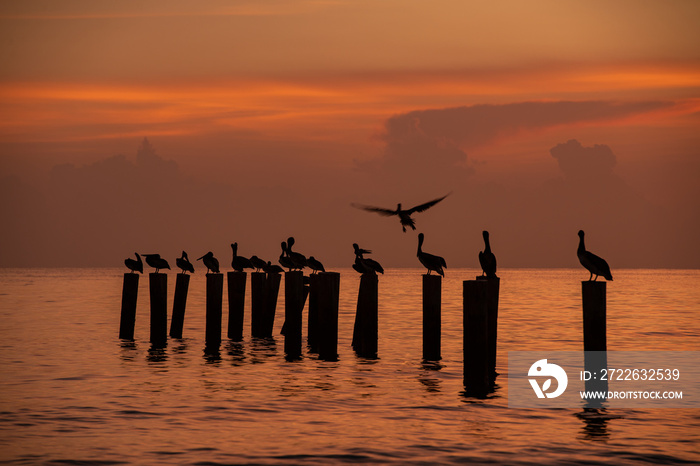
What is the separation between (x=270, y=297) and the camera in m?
30.2

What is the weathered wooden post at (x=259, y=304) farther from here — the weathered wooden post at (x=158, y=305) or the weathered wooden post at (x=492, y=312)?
the weathered wooden post at (x=492, y=312)

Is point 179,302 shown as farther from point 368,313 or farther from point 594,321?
point 594,321

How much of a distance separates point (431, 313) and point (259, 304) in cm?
990

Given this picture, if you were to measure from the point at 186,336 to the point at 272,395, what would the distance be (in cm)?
1491

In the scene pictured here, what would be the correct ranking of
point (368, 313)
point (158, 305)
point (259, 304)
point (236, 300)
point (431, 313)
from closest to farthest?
point (431, 313)
point (368, 313)
point (158, 305)
point (236, 300)
point (259, 304)

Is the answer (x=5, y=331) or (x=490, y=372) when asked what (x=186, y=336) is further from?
(x=490, y=372)

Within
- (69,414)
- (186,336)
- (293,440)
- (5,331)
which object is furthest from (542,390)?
(5,331)

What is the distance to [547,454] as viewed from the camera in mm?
13742

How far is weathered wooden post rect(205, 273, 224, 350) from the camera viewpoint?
83.0 ft

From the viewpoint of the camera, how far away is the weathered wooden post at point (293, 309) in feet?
76.7

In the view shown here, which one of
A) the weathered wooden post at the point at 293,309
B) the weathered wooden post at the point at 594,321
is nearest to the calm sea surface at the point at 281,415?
the weathered wooden post at the point at 293,309

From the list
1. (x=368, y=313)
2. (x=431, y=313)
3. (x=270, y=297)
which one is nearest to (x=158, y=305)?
(x=270, y=297)

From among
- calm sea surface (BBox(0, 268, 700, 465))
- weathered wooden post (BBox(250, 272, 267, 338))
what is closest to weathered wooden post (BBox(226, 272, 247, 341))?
calm sea surface (BBox(0, 268, 700, 465))

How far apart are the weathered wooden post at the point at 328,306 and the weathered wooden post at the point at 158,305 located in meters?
5.30
